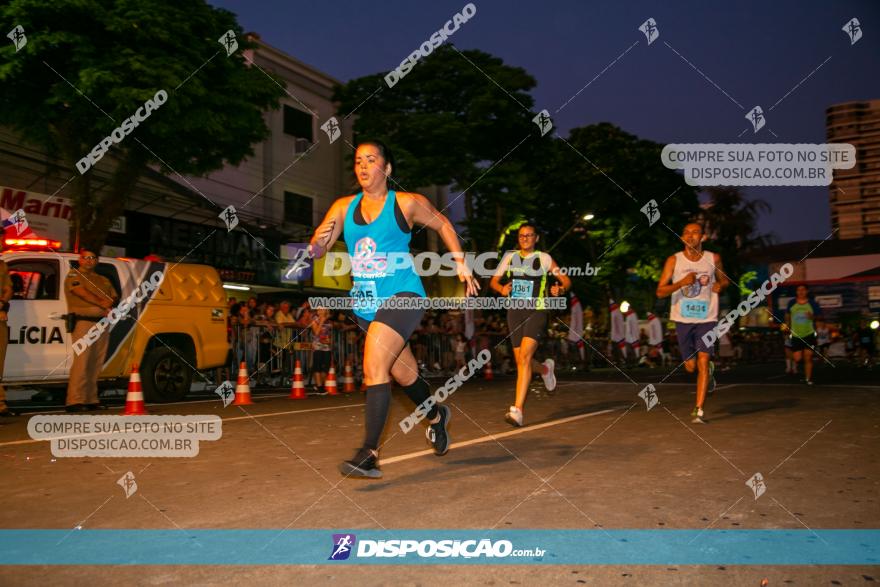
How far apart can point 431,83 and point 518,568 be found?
26911 mm

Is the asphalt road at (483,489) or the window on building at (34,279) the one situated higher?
the window on building at (34,279)

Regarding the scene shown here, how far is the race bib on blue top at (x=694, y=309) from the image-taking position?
334 inches

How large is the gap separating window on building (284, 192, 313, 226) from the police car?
1636 centimetres

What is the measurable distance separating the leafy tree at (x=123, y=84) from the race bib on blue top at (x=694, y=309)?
1025cm

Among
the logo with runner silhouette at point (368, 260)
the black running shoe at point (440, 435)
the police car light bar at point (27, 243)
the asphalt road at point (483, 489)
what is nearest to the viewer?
the asphalt road at point (483, 489)

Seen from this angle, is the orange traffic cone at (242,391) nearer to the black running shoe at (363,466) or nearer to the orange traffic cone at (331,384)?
the orange traffic cone at (331,384)

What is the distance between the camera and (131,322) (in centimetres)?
1145

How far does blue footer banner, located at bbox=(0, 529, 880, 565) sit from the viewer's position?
3.16m

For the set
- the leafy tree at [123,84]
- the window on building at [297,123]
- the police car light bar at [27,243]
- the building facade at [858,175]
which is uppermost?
the building facade at [858,175]

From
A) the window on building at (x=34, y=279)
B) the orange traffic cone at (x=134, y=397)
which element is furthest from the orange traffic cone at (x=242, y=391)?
the window on building at (x=34, y=279)

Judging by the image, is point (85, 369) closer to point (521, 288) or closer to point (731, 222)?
point (521, 288)

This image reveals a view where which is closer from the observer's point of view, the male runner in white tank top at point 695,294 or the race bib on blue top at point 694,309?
the male runner in white tank top at point 695,294

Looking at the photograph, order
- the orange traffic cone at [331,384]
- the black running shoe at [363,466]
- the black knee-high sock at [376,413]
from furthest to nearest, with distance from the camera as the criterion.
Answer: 1. the orange traffic cone at [331,384]
2. the black knee-high sock at [376,413]
3. the black running shoe at [363,466]

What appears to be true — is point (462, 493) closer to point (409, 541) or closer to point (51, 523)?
point (409, 541)
